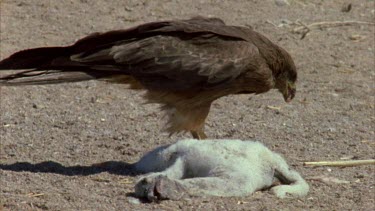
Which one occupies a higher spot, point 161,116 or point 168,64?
point 168,64

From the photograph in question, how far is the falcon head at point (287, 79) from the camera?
323 inches

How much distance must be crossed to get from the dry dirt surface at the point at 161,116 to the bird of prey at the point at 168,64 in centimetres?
51

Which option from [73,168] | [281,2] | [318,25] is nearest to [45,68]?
[73,168]

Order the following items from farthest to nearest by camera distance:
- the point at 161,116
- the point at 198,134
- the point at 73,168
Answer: the point at 161,116
the point at 198,134
the point at 73,168

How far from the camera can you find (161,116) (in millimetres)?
8680

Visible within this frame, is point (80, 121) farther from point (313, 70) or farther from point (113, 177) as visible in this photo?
point (313, 70)

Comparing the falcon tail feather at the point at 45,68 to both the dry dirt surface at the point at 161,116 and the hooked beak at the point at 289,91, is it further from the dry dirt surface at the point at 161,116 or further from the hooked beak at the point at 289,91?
the hooked beak at the point at 289,91

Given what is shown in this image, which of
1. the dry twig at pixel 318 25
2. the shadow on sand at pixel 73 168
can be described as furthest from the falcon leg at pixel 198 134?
the dry twig at pixel 318 25

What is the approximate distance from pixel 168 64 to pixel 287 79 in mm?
1207

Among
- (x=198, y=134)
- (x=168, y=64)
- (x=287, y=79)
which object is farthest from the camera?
(x=287, y=79)

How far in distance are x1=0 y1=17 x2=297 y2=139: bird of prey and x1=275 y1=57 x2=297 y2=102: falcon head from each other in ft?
1.23

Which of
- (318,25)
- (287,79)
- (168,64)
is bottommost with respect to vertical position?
(318,25)

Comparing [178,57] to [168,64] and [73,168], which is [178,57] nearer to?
[168,64]

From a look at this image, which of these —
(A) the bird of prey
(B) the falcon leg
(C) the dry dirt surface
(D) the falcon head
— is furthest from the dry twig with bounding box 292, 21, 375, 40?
(A) the bird of prey
